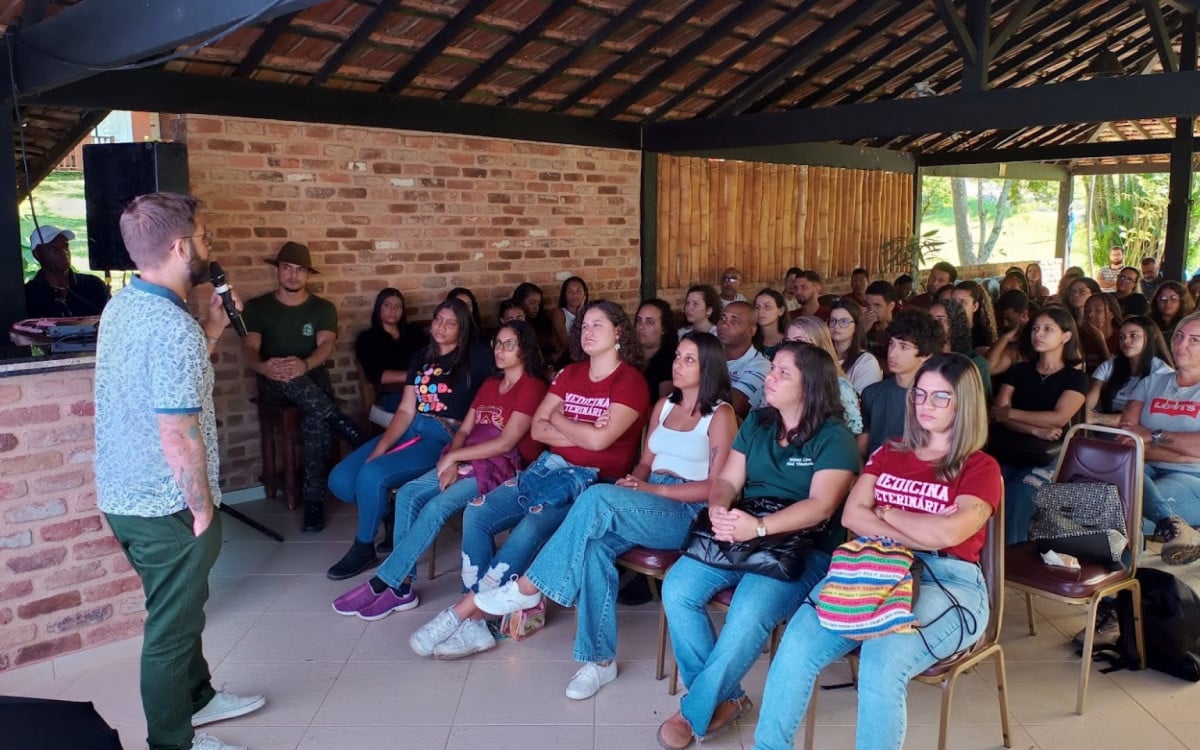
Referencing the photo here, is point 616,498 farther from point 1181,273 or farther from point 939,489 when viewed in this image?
point 1181,273

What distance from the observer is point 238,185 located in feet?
17.4

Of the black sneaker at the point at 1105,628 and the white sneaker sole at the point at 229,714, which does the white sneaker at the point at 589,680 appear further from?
the black sneaker at the point at 1105,628

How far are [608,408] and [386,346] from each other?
93.4 inches

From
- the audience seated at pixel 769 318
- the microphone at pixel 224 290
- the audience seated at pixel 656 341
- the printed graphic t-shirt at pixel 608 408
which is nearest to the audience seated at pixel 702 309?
the audience seated at pixel 769 318

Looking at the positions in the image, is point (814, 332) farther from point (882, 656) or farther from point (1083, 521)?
point (882, 656)

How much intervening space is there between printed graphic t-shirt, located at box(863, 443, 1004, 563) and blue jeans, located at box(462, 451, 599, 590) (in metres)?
1.23

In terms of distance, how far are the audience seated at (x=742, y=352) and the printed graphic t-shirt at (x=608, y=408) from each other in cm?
85

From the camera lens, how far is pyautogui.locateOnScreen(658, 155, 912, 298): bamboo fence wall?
809cm

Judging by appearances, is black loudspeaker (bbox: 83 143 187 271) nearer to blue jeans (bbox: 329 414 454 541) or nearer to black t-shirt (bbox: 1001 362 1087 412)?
blue jeans (bbox: 329 414 454 541)

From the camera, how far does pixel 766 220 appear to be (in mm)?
9070

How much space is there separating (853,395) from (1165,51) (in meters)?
5.62

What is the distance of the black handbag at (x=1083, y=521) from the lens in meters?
3.13

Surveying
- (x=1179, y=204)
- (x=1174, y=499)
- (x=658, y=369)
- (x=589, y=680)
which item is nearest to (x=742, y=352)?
(x=658, y=369)

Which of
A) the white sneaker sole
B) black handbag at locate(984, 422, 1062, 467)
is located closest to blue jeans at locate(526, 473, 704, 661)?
the white sneaker sole
